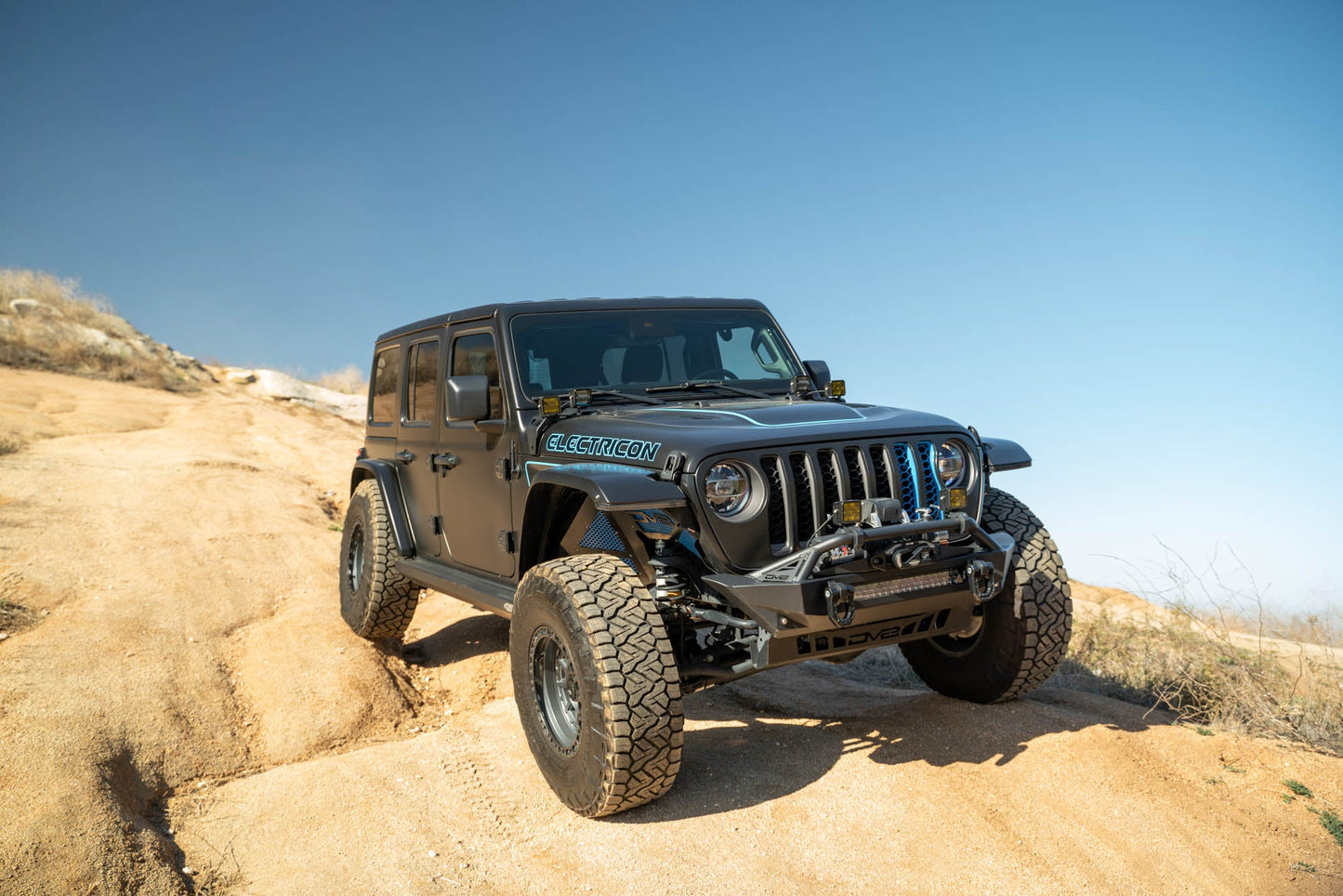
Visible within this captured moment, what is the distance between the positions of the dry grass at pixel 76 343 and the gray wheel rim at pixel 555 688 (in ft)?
61.9

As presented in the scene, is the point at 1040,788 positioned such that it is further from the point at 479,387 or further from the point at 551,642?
the point at 479,387

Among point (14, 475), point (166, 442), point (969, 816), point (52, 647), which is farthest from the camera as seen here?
point (166, 442)

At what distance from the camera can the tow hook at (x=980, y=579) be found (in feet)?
13.3

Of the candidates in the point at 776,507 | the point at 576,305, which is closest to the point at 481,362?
the point at 576,305

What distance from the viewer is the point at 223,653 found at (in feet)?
20.8

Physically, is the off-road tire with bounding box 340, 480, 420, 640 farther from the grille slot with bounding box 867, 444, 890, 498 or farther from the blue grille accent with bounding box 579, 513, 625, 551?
the grille slot with bounding box 867, 444, 890, 498

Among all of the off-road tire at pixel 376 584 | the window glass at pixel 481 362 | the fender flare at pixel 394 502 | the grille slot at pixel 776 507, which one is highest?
the window glass at pixel 481 362

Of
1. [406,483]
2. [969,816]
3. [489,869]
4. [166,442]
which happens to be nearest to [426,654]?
[406,483]

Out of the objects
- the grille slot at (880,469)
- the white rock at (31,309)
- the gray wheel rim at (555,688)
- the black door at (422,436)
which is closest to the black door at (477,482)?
the black door at (422,436)

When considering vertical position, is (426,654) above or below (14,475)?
below

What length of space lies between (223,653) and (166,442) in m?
9.72

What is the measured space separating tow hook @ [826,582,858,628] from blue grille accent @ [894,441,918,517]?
2.36 feet

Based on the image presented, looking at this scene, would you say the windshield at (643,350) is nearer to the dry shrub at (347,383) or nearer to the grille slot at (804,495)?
the grille slot at (804,495)

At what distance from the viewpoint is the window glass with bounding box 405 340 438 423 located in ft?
20.4
